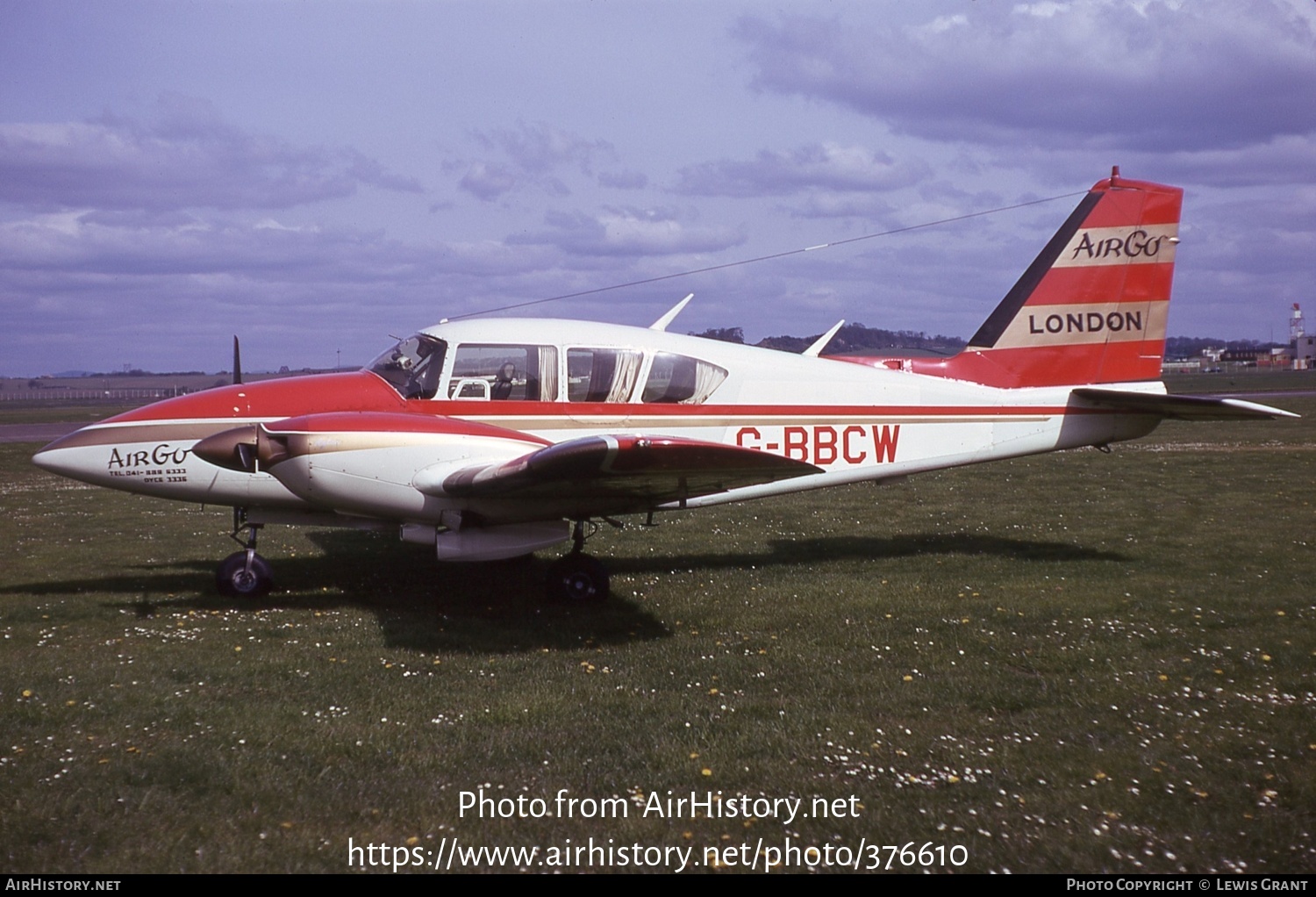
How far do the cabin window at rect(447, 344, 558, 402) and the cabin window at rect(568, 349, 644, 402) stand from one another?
162 mm

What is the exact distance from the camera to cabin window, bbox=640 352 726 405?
906 cm

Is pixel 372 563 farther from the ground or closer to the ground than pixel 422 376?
closer to the ground

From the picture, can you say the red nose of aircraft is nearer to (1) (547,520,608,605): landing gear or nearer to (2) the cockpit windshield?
(2) the cockpit windshield

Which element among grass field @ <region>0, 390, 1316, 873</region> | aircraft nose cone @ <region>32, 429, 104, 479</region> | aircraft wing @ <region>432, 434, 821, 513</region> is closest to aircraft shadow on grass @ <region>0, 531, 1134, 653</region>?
grass field @ <region>0, 390, 1316, 873</region>

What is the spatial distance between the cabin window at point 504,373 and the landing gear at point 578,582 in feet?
5.00

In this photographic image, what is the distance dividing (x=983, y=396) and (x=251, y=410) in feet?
23.1

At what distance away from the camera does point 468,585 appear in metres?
9.26

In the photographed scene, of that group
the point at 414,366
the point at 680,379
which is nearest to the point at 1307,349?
the point at 680,379

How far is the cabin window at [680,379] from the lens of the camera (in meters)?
9.06

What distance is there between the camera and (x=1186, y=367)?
125938mm

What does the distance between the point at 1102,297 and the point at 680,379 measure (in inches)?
189

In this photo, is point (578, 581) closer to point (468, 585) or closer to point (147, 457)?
point (468, 585)
